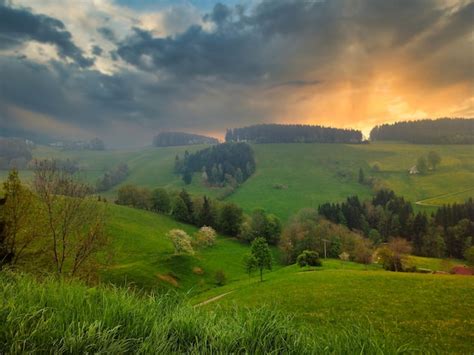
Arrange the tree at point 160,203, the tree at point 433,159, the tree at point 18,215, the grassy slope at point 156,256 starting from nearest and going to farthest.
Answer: the tree at point 18,215 < the grassy slope at point 156,256 < the tree at point 160,203 < the tree at point 433,159

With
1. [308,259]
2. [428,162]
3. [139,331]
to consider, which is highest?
[428,162]

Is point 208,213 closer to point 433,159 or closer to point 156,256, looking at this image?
point 156,256

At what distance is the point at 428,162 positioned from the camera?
650 ft

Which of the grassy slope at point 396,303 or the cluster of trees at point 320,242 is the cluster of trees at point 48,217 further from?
the cluster of trees at point 320,242

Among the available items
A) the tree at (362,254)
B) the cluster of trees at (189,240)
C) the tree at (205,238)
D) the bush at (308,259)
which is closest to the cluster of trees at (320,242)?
the tree at (362,254)

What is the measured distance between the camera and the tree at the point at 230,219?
411 feet

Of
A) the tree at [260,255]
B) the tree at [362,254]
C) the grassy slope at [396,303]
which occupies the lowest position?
the tree at [362,254]

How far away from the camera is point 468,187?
535 feet

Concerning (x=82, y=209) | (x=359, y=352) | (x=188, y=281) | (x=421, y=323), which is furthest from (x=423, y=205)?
(x=359, y=352)

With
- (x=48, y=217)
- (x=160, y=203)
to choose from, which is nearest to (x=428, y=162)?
(x=160, y=203)

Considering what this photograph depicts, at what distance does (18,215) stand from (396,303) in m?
35.5

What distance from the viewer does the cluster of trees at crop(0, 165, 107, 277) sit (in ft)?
79.4

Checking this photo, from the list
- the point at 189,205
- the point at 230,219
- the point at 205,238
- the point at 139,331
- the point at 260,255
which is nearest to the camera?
the point at 139,331

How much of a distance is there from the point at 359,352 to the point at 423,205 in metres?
171
